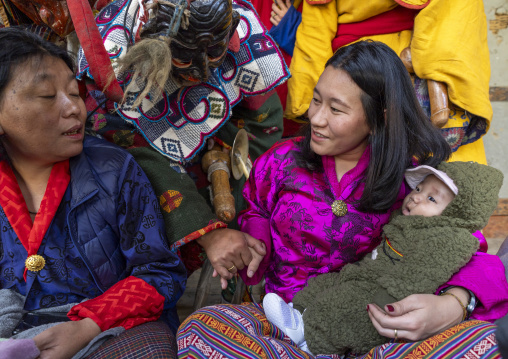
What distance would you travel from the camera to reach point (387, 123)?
61.6 inches

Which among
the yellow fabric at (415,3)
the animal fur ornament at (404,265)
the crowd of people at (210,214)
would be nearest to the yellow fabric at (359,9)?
the yellow fabric at (415,3)

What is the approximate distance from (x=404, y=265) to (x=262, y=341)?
51 cm

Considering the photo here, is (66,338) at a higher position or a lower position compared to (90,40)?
lower

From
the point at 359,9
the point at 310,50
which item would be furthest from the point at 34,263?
the point at 359,9

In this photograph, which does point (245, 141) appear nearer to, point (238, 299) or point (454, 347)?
point (238, 299)

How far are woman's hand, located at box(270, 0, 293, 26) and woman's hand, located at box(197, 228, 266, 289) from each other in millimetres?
1451

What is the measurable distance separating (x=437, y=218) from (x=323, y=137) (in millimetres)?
459

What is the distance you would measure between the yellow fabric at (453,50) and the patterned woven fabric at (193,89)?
2.20 feet

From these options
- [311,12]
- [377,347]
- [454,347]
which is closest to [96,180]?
[377,347]

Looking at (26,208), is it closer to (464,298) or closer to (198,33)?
(198,33)

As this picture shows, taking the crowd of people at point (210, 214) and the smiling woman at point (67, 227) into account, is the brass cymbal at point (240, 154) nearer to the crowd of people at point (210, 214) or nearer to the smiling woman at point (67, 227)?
the crowd of people at point (210, 214)

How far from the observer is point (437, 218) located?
146cm

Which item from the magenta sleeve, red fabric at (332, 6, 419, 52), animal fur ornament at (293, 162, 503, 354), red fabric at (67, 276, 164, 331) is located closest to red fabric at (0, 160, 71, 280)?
red fabric at (67, 276, 164, 331)

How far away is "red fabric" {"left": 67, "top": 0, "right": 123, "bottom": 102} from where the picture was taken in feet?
4.99
